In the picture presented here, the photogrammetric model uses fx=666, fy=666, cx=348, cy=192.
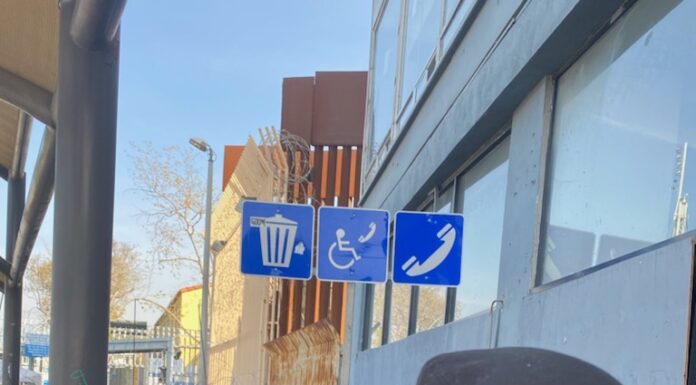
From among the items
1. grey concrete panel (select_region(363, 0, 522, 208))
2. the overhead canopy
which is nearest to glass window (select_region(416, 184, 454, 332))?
grey concrete panel (select_region(363, 0, 522, 208))

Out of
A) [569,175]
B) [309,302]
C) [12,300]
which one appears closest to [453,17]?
[569,175]

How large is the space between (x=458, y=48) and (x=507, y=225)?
1.87 metres

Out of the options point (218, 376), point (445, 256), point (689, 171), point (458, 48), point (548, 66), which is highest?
point (458, 48)

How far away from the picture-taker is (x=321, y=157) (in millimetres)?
15938

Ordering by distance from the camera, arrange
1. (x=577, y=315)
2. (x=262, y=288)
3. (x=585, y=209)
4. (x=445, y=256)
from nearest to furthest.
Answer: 1. (x=577, y=315)
2. (x=585, y=209)
3. (x=445, y=256)
4. (x=262, y=288)

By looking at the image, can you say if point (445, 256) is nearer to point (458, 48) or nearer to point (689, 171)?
point (458, 48)

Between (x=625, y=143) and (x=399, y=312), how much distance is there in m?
Result: 5.27

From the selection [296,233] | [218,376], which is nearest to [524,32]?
[296,233]

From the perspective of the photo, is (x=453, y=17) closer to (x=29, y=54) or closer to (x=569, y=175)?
(x=569, y=175)

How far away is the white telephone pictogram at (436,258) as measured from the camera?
4766mm

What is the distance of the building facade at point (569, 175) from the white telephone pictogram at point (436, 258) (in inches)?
12.1

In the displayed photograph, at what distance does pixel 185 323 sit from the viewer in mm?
37781

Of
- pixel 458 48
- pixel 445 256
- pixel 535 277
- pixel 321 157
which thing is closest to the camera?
pixel 535 277

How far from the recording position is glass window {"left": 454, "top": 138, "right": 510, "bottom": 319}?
460 centimetres
